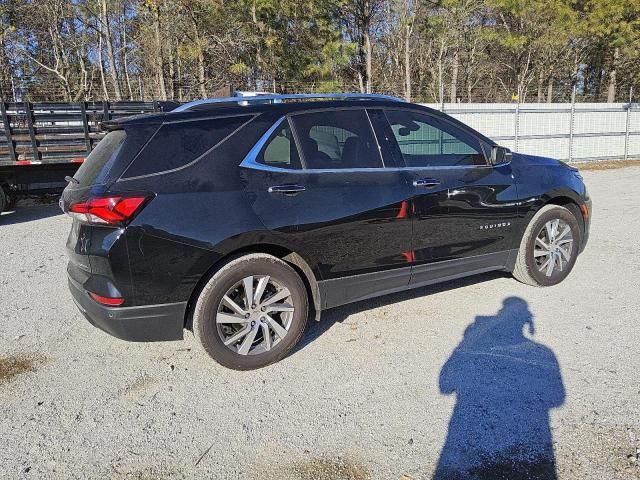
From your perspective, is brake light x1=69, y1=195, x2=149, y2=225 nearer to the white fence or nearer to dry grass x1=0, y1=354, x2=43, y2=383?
dry grass x1=0, y1=354, x2=43, y2=383

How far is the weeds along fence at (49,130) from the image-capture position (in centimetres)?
858

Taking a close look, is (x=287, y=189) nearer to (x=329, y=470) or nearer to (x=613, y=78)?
(x=329, y=470)

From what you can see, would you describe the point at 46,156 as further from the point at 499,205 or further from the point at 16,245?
the point at 499,205

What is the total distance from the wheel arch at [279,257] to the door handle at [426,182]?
1.12 metres

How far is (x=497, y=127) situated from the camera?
15.9m

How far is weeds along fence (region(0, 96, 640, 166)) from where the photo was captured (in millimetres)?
8680

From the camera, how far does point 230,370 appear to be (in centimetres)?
337

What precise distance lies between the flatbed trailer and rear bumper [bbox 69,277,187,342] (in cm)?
654

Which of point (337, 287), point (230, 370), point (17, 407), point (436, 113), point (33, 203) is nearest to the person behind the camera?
point (17, 407)

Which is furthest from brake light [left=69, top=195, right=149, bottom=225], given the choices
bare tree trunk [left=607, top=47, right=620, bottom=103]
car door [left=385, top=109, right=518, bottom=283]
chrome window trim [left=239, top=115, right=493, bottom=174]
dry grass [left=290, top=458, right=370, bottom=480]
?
bare tree trunk [left=607, top=47, right=620, bottom=103]

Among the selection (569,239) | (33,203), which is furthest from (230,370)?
(33,203)

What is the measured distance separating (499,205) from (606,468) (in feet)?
7.87

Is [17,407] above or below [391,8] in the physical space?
below

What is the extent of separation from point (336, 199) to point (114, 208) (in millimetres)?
1478
